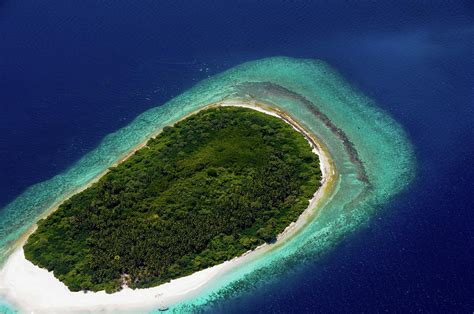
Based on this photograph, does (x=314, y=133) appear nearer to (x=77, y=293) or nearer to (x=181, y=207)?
(x=181, y=207)

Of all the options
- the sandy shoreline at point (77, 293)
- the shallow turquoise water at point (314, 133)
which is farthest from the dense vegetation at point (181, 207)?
the shallow turquoise water at point (314, 133)

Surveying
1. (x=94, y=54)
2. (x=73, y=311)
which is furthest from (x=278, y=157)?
(x=94, y=54)

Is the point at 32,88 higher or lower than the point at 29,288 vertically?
higher

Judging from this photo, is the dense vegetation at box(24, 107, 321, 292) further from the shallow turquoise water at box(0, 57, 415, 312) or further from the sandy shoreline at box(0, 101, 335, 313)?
the shallow turquoise water at box(0, 57, 415, 312)

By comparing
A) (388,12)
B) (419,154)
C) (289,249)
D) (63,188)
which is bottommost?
(289,249)

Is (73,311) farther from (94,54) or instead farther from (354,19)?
(354,19)

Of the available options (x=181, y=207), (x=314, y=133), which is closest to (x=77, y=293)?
(x=181, y=207)
